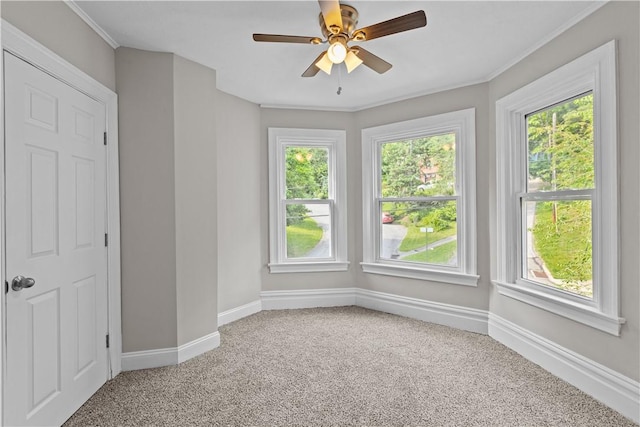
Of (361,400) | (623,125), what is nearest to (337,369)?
(361,400)

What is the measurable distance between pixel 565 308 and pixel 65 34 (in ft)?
11.9

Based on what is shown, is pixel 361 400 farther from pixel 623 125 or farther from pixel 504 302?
pixel 623 125

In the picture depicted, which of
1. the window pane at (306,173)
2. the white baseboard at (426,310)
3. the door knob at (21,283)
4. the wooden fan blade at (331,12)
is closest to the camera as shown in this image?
the door knob at (21,283)

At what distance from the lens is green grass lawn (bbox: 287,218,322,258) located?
4.56m

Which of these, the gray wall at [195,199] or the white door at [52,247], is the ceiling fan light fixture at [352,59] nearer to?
the gray wall at [195,199]

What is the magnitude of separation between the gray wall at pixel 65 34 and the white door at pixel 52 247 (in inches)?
7.2

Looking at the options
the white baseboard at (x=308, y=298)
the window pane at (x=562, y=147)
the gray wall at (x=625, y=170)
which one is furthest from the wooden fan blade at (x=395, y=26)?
the white baseboard at (x=308, y=298)

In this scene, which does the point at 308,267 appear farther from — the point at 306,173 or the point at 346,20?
the point at 346,20

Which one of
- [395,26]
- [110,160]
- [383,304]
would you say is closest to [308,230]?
[383,304]

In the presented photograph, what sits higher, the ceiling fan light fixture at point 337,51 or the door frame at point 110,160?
the ceiling fan light fixture at point 337,51

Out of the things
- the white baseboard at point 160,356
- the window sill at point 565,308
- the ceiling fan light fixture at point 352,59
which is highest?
the ceiling fan light fixture at point 352,59

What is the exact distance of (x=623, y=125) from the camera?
2.17m

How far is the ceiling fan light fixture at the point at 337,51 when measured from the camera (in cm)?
228

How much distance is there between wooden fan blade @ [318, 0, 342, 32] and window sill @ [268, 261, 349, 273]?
2876 mm
